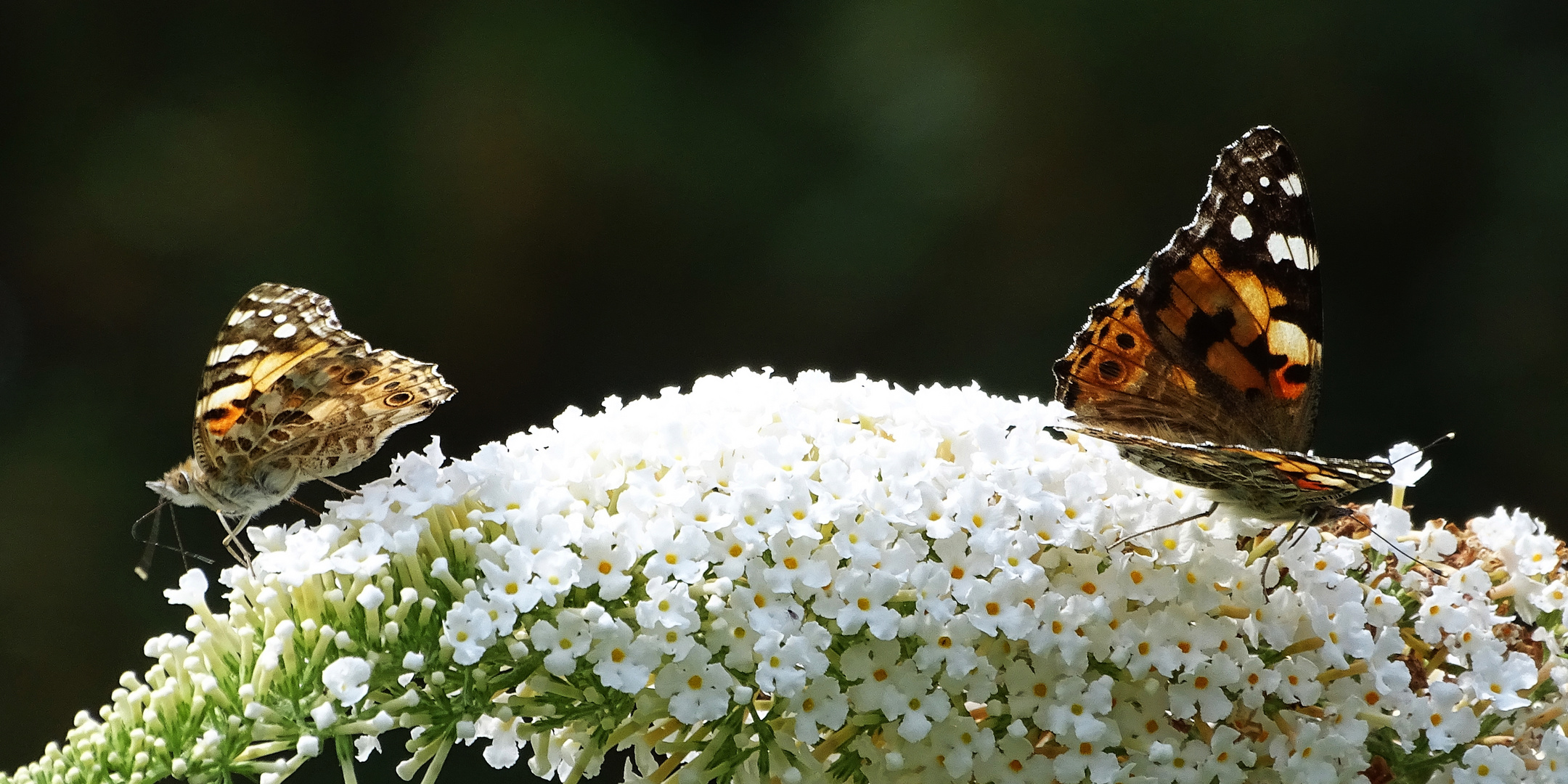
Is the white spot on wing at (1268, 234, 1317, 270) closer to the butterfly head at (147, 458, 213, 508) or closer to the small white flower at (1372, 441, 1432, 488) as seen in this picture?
the small white flower at (1372, 441, 1432, 488)

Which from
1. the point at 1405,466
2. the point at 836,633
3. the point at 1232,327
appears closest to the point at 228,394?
the point at 836,633

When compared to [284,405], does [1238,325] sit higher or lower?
higher

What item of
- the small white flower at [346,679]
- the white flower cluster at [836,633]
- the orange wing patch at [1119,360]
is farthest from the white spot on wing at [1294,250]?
the small white flower at [346,679]

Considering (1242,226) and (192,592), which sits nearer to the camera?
(192,592)

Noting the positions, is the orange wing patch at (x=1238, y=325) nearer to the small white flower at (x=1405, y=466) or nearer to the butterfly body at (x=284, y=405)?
the small white flower at (x=1405, y=466)

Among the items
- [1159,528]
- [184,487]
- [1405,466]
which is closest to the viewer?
[1159,528]

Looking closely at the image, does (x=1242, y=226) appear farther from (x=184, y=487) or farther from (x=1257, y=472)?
(x=184, y=487)

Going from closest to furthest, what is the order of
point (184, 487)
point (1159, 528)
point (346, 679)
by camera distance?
point (346, 679) < point (1159, 528) < point (184, 487)

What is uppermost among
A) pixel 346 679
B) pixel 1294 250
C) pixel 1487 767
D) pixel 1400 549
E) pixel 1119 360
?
pixel 1294 250

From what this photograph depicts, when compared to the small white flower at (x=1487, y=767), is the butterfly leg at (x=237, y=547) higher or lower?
lower
